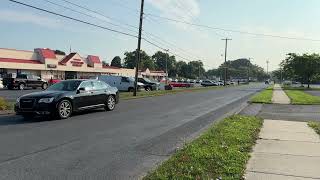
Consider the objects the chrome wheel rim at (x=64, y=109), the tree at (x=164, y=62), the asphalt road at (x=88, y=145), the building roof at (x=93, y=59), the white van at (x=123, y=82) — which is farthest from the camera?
the tree at (x=164, y=62)

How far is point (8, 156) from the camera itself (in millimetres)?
8383

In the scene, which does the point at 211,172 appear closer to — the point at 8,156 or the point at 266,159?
Answer: the point at 266,159

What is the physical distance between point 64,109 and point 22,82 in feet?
105

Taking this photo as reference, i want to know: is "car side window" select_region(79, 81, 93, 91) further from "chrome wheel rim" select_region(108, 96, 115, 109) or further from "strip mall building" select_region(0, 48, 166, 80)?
"strip mall building" select_region(0, 48, 166, 80)

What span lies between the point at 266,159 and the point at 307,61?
244 ft

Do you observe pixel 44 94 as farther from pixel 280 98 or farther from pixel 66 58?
pixel 66 58

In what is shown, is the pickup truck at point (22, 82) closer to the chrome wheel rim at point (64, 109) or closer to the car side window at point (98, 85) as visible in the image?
the car side window at point (98, 85)

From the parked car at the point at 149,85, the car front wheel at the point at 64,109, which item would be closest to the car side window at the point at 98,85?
the car front wheel at the point at 64,109

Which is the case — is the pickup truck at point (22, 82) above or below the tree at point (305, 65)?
below

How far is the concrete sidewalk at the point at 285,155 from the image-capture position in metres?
7.02

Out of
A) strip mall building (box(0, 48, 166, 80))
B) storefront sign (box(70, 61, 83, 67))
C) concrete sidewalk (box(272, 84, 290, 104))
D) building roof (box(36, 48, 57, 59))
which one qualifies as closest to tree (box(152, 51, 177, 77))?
strip mall building (box(0, 48, 166, 80))

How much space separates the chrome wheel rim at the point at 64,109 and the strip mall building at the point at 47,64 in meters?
45.8

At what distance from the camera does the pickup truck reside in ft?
148

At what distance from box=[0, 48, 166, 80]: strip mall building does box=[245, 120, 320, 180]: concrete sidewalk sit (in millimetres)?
52372
